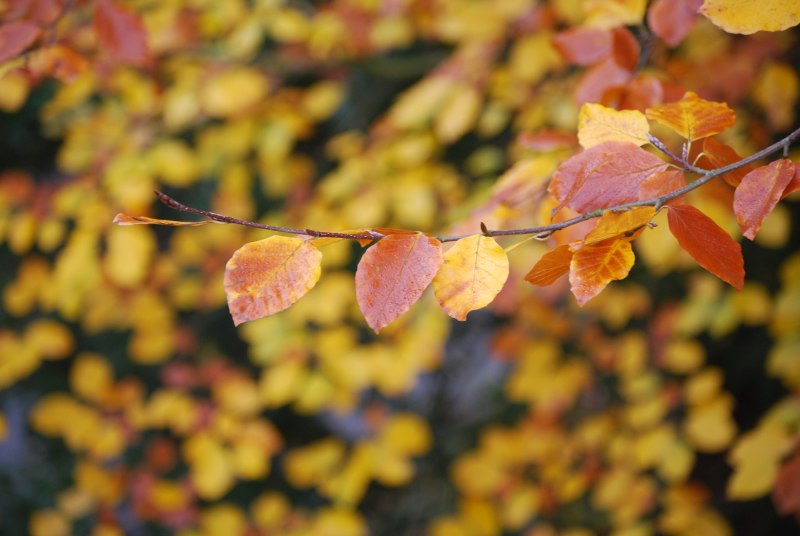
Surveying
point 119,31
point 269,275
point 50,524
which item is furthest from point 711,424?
point 50,524

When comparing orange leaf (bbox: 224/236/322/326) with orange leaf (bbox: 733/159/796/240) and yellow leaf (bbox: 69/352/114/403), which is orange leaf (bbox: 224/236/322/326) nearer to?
orange leaf (bbox: 733/159/796/240)

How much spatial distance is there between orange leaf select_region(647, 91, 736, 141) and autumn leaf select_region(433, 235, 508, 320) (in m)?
0.19

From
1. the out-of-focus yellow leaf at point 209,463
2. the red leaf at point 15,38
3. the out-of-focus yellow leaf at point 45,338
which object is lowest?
the out-of-focus yellow leaf at point 209,463

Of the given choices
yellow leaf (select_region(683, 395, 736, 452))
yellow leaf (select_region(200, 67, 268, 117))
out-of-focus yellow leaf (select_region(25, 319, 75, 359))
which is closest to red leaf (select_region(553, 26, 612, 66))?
yellow leaf (select_region(200, 67, 268, 117))

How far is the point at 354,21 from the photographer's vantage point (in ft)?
5.56

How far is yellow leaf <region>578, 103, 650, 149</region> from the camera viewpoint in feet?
1.89

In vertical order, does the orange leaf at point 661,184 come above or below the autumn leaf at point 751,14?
below

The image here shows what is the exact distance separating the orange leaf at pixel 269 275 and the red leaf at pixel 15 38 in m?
0.51

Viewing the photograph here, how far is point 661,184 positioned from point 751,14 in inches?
7.3

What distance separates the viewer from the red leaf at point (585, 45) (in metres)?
0.87

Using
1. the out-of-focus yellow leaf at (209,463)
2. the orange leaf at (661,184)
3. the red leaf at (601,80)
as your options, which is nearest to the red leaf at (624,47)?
the red leaf at (601,80)

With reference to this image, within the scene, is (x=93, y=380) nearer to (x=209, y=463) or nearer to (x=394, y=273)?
(x=209, y=463)

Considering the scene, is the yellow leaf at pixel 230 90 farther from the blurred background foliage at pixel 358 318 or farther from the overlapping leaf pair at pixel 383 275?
the overlapping leaf pair at pixel 383 275

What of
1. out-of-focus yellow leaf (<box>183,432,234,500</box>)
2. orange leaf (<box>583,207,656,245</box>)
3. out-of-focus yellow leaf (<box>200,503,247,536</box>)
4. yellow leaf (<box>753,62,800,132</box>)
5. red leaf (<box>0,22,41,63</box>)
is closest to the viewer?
orange leaf (<box>583,207,656,245</box>)
